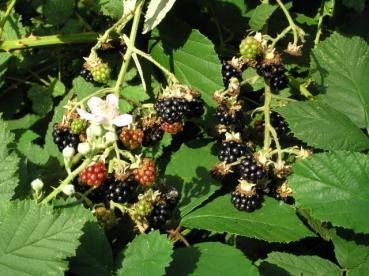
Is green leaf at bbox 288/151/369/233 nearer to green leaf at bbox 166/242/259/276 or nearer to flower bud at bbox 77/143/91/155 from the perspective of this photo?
green leaf at bbox 166/242/259/276

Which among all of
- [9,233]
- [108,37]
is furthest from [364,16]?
[9,233]

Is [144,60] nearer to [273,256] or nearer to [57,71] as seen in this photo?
[57,71]

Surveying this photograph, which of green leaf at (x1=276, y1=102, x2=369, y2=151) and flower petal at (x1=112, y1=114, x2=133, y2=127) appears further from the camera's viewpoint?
green leaf at (x1=276, y1=102, x2=369, y2=151)

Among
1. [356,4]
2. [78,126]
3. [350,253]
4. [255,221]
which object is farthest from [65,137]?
[356,4]

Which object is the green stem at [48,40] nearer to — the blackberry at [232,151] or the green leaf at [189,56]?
the green leaf at [189,56]

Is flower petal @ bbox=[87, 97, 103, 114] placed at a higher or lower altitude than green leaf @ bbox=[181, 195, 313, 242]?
higher

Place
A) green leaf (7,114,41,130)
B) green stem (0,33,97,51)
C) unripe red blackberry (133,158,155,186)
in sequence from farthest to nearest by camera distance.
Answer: green leaf (7,114,41,130) < green stem (0,33,97,51) < unripe red blackberry (133,158,155,186)

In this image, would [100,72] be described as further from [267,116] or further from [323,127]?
[323,127]

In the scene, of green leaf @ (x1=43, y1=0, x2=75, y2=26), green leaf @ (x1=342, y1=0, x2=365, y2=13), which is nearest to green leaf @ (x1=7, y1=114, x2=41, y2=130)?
green leaf @ (x1=43, y1=0, x2=75, y2=26)
